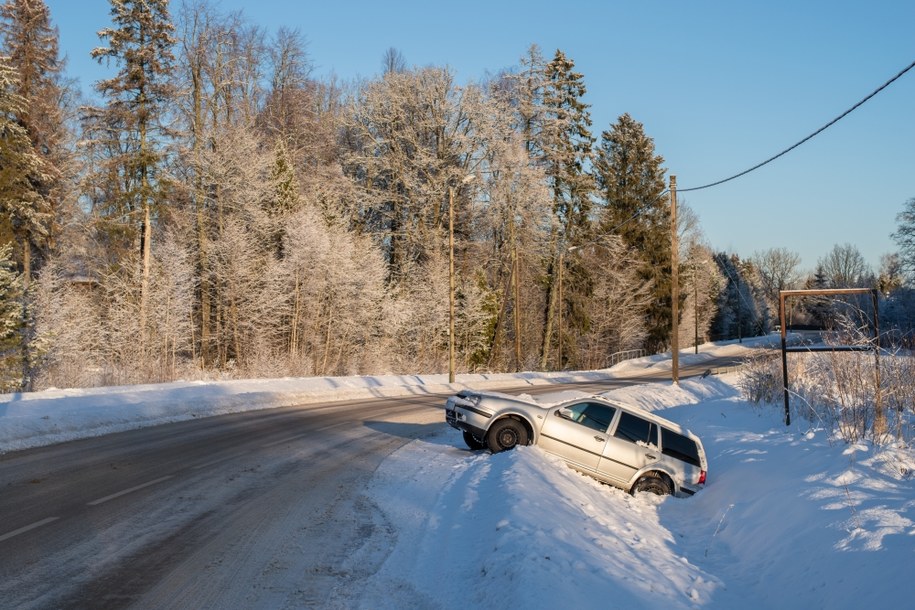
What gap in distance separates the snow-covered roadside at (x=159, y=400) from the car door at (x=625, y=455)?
997cm

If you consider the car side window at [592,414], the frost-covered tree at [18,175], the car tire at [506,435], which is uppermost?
the frost-covered tree at [18,175]

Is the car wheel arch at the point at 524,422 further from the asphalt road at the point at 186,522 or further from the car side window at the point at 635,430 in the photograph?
the asphalt road at the point at 186,522

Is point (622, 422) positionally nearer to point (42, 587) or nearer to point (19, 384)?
point (42, 587)

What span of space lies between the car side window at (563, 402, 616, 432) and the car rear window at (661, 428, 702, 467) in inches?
37.6

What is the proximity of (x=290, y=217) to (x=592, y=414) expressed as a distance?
2732 cm

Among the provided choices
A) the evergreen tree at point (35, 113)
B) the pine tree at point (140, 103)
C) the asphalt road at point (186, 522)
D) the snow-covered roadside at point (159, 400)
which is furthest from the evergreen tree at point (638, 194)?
the asphalt road at point (186, 522)

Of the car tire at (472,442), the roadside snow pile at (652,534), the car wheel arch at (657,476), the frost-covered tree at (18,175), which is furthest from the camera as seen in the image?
the frost-covered tree at (18,175)

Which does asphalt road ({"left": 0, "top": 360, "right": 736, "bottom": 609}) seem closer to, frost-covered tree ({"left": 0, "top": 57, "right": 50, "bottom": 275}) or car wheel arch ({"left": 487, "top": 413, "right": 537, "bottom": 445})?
car wheel arch ({"left": 487, "top": 413, "right": 537, "bottom": 445})

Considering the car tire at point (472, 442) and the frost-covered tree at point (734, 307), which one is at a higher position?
the frost-covered tree at point (734, 307)

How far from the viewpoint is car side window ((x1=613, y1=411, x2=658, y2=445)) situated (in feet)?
36.7

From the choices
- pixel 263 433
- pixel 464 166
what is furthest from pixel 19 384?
pixel 464 166

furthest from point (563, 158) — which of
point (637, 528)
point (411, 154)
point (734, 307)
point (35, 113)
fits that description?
point (734, 307)

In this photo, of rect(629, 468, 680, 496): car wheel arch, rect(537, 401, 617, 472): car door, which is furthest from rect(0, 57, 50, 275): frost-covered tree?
rect(629, 468, 680, 496): car wheel arch

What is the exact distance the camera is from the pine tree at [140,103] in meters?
30.8
